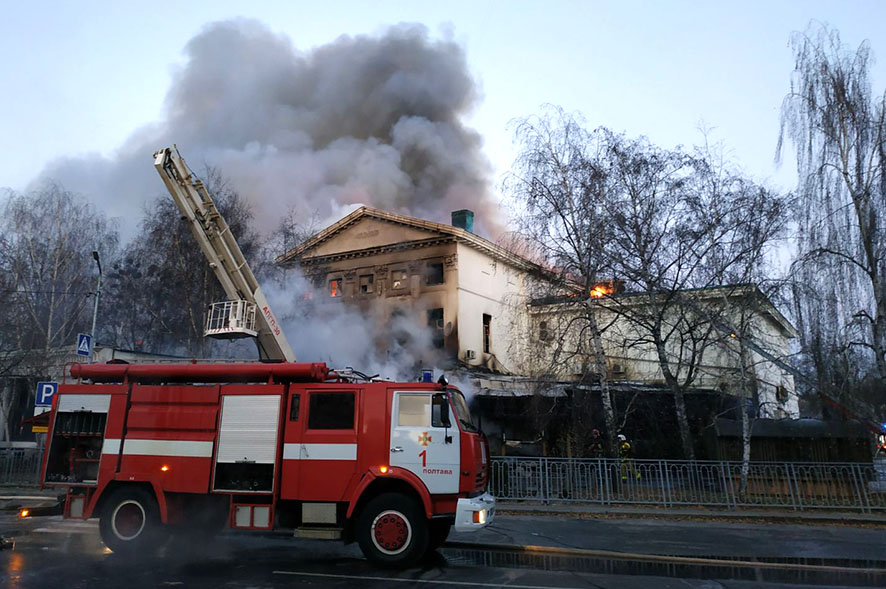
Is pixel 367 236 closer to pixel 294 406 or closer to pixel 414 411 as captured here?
pixel 294 406

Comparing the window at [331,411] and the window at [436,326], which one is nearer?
the window at [331,411]

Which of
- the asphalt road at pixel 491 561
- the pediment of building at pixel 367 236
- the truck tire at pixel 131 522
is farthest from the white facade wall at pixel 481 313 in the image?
the truck tire at pixel 131 522

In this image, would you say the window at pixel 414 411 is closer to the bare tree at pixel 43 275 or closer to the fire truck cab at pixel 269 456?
the fire truck cab at pixel 269 456

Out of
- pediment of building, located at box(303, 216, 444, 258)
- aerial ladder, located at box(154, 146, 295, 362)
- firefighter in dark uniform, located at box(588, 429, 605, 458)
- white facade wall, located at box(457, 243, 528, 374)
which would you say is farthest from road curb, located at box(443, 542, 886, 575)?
pediment of building, located at box(303, 216, 444, 258)

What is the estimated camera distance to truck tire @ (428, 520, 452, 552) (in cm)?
911

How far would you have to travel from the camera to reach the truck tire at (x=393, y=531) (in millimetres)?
8375

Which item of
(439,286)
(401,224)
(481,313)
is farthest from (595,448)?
(401,224)

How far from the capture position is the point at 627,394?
23.3 meters


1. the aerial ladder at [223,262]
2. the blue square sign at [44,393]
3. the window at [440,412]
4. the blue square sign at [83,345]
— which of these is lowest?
the window at [440,412]

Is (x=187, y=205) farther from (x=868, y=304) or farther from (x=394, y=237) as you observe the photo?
(x=394, y=237)

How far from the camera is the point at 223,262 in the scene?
16094mm

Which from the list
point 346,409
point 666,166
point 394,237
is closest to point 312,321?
point 394,237

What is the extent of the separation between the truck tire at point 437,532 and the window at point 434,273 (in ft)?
79.5

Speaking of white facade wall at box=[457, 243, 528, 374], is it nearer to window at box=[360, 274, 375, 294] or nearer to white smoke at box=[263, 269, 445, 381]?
white smoke at box=[263, 269, 445, 381]
